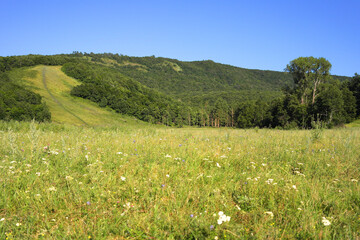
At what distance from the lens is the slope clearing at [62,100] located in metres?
71.1

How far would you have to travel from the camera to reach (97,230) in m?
2.65

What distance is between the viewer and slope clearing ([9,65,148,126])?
71125mm

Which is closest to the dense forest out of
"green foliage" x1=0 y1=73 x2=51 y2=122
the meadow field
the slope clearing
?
"green foliage" x1=0 y1=73 x2=51 y2=122

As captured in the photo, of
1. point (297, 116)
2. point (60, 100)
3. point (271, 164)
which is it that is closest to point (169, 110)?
point (60, 100)

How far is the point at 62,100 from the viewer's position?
8219cm

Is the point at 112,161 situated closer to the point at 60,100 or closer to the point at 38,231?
the point at 38,231

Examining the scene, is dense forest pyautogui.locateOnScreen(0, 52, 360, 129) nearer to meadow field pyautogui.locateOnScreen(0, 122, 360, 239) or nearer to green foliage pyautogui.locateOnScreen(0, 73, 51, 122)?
green foliage pyautogui.locateOnScreen(0, 73, 51, 122)

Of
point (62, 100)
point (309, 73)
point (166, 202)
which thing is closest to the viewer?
point (166, 202)

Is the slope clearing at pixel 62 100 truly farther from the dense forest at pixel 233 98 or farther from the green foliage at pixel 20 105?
the green foliage at pixel 20 105

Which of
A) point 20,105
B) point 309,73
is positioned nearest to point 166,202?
point 309,73

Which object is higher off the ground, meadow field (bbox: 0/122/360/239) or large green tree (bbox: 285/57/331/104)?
large green tree (bbox: 285/57/331/104)

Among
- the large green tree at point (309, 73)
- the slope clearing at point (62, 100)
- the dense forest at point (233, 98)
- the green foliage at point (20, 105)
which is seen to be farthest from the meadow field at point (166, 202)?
the slope clearing at point (62, 100)

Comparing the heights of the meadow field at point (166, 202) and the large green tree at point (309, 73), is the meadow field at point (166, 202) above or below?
below

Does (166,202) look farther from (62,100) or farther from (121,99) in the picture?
(121,99)
